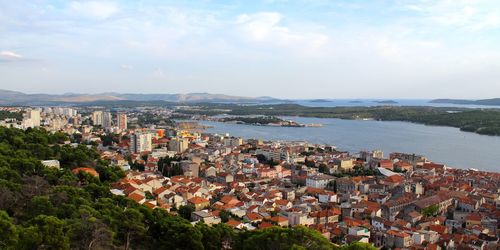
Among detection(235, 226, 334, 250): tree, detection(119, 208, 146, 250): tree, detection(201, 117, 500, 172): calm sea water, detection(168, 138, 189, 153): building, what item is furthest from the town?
detection(201, 117, 500, 172): calm sea water

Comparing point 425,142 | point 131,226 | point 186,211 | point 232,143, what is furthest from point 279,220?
point 425,142

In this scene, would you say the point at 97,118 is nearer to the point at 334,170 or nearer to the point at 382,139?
the point at 382,139

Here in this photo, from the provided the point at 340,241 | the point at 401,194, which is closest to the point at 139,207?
the point at 340,241

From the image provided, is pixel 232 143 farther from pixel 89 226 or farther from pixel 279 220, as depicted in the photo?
pixel 89 226

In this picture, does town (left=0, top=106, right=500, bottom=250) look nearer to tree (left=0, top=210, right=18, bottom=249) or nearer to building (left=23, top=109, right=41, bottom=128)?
tree (left=0, top=210, right=18, bottom=249)

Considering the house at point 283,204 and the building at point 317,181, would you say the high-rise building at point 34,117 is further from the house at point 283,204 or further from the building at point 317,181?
the house at point 283,204
